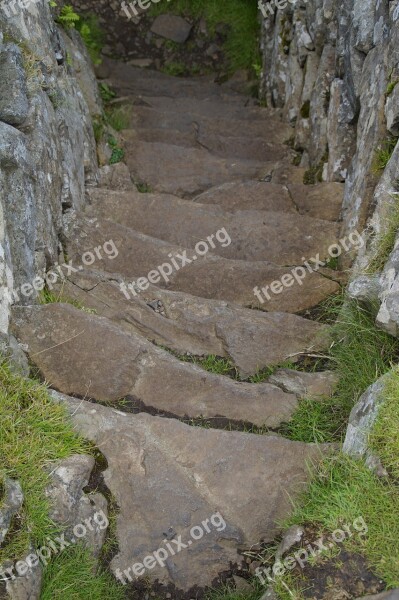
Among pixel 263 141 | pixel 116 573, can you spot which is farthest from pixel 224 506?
pixel 263 141

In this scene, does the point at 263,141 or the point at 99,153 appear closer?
the point at 99,153

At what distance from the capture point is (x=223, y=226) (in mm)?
5270

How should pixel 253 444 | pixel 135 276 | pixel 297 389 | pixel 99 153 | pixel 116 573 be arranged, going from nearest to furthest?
pixel 116 573 → pixel 253 444 → pixel 297 389 → pixel 135 276 → pixel 99 153

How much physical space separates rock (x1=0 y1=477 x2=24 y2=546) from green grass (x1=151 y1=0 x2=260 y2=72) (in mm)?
8437

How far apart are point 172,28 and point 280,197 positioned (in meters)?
6.25

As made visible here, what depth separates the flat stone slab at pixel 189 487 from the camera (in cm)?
312

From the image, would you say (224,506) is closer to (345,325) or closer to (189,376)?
(189,376)

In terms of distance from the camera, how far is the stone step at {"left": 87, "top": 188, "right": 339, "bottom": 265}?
16.7 ft

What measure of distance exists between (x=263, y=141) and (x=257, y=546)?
201 inches

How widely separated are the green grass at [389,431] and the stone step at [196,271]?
168cm

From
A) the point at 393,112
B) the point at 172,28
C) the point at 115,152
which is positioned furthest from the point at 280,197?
the point at 172,28

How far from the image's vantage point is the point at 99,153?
21.0 feet

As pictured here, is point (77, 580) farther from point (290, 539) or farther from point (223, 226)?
point (223, 226)

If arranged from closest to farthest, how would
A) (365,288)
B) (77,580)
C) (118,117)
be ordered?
(77,580) < (365,288) < (118,117)
